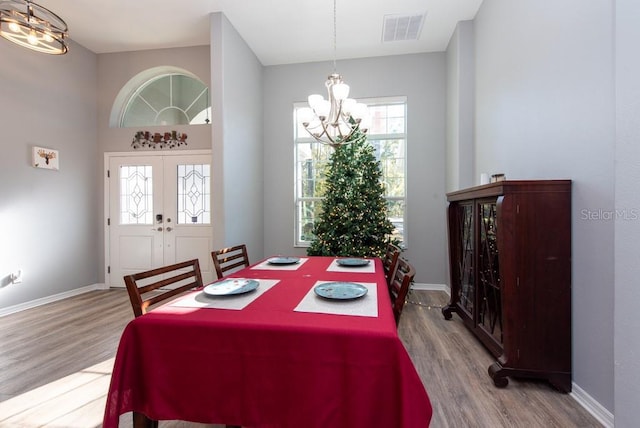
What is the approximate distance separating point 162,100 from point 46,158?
1.67 meters

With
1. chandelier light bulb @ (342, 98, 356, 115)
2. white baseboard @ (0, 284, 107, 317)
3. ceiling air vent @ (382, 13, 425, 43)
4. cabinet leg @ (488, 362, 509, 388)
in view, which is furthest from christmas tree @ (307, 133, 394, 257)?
white baseboard @ (0, 284, 107, 317)

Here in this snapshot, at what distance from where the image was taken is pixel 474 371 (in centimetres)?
209

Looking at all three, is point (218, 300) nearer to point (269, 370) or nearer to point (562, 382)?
point (269, 370)

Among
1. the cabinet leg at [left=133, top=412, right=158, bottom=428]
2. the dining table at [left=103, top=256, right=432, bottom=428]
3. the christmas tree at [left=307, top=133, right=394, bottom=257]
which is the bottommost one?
the cabinet leg at [left=133, top=412, right=158, bottom=428]

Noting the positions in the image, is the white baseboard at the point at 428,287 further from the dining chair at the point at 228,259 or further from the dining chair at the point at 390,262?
the dining chair at the point at 228,259

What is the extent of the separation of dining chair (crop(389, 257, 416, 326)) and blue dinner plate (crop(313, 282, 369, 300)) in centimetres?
16

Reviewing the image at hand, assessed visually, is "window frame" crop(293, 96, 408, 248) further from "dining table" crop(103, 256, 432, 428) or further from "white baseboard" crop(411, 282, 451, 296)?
"dining table" crop(103, 256, 432, 428)

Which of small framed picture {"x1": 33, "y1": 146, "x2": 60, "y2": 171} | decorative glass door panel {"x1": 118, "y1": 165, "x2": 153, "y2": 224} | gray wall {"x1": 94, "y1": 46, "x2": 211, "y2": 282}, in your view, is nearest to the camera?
small framed picture {"x1": 33, "y1": 146, "x2": 60, "y2": 171}

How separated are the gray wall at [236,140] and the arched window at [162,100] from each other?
743 millimetres

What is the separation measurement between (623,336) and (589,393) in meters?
0.77

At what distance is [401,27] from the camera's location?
3580 millimetres

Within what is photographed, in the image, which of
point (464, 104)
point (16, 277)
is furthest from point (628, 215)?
point (16, 277)

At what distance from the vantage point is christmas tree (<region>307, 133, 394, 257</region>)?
3658 mm

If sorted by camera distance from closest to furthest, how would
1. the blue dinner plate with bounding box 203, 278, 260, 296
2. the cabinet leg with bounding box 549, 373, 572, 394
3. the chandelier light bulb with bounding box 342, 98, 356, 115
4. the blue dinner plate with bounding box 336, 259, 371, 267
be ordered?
the blue dinner plate with bounding box 203, 278, 260, 296, the cabinet leg with bounding box 549, 373, 572, 394, the blue dinner plate with bounding box 336, 259, 371, 267, the chandelier light bulb with bounding box 342, 98, 356, 115
